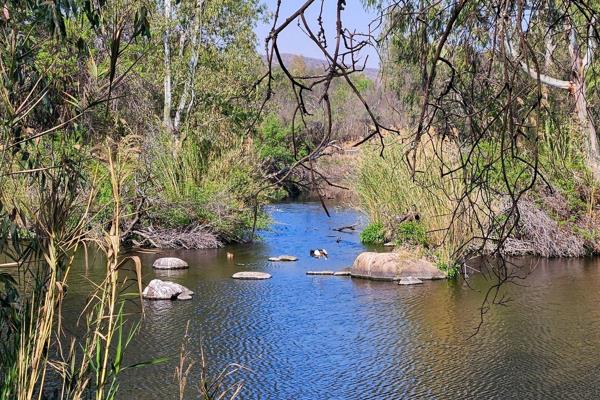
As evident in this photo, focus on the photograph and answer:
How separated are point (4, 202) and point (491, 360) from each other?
502 cm

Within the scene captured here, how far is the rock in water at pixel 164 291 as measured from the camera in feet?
30.3

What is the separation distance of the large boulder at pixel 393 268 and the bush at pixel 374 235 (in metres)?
3.23

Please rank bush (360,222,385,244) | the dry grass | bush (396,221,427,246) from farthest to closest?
bush (360,222,385,244), bush (396,221,427,246), the dry grass

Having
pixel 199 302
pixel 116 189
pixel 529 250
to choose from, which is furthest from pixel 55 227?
pixel 529 250

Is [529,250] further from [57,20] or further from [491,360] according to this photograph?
[57,20]

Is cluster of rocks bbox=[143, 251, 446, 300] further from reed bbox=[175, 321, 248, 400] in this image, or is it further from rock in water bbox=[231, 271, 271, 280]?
reed bbox=[175, 321, 248, 400]

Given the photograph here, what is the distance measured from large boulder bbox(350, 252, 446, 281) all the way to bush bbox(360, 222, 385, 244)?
323cm

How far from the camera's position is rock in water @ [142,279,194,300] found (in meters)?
9.23

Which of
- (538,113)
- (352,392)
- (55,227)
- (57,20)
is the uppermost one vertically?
(57,20)

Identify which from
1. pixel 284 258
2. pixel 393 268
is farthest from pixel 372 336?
pixel 284 258

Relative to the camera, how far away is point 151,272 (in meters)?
11.0

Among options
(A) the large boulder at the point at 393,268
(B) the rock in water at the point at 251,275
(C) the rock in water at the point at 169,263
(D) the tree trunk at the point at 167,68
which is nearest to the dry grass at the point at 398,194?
(A) the large boulder at the point at 393,268

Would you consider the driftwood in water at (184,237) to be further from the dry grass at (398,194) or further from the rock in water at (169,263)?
the dry grass at (398,194)

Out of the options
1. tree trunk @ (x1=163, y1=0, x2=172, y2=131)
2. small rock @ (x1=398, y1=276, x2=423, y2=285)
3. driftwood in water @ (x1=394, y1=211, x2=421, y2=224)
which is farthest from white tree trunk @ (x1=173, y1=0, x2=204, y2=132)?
small rock @ (x1=398, y1=276, x2=423, y2=285)
